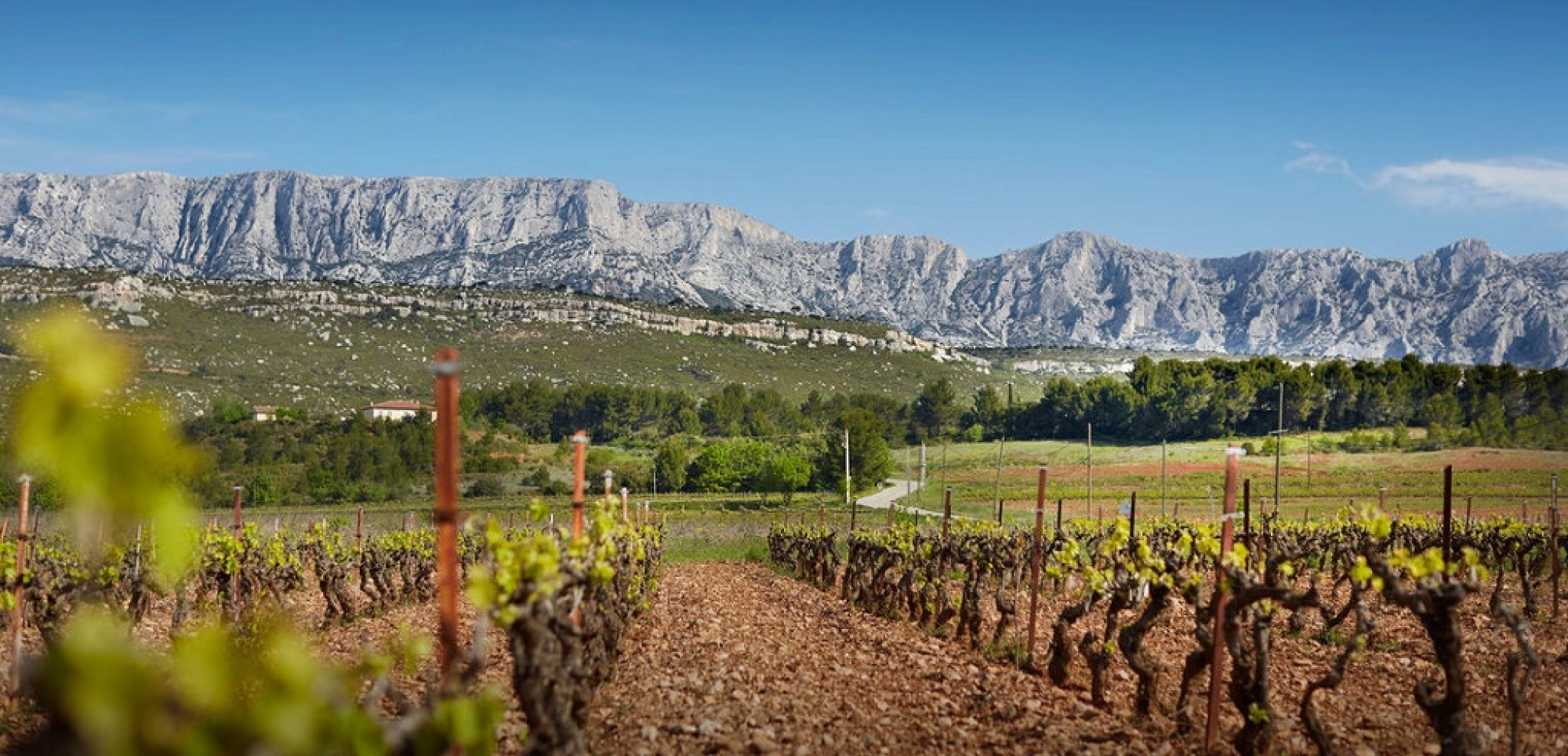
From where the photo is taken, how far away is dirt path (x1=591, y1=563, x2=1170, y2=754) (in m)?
9.08

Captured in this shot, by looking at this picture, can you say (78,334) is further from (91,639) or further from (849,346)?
(849,346)

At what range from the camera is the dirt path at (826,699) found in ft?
29.8

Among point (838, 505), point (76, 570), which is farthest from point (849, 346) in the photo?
point (76, 570)

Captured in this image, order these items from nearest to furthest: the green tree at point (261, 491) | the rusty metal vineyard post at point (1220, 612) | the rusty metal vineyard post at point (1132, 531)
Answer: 1. the rusty metal vineyard post at point (1220, 612)
2. the rusty metal vineyard post at point (1132, 531)
3. the green tree at point (261, 491)

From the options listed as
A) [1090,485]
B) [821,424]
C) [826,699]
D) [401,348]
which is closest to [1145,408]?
[821,424]

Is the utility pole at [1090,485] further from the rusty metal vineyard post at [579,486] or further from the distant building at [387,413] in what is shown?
the distant building at [387,413]

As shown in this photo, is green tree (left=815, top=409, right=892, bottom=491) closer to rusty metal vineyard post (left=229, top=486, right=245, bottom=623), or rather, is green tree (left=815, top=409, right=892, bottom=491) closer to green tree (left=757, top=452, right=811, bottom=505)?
green tree (left=757, top=452, right=811, bottom=505)

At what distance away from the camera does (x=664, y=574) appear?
28.8 meters

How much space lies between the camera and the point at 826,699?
1098cm

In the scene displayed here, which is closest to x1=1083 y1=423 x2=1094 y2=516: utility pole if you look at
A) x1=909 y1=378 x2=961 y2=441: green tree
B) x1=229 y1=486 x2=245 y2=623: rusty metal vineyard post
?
x1=229 y1=486 x2=245 y2=623: rusty metal vineyard post

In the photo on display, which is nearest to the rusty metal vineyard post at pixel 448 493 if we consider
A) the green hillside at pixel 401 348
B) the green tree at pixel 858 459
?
the green tree at pixel 858 459

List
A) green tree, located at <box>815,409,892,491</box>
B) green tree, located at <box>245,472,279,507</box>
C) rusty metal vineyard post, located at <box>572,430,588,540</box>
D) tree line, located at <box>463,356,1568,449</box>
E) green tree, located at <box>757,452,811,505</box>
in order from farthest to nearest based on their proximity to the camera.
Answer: tree line, located at <box>463,356,1568,449</box> < green tree, located at <box>815,409,892,491</box> < green tree, located at <box>757,452,811,505</box> < green tree, located at <box>245,472,279,507</box> < rusty metal vineyard post, located at <box>572,430,588,540</box>

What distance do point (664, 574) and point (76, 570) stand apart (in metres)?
14.4

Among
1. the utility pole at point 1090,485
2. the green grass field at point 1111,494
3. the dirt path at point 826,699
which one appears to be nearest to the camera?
the dirt path at point 826,699
